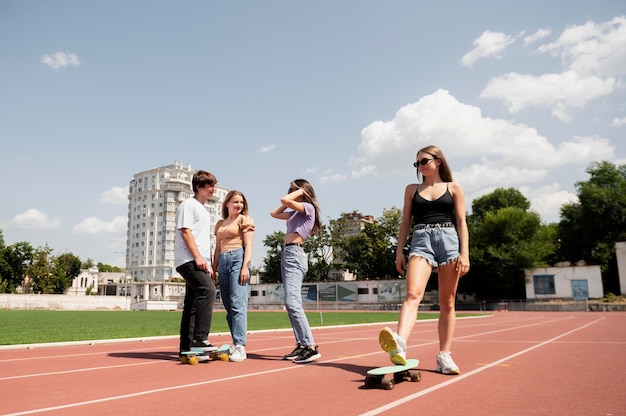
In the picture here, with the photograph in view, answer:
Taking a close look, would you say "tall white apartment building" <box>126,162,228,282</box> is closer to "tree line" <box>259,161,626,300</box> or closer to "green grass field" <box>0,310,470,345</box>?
"tree line" <box>259,161,626,300</box>

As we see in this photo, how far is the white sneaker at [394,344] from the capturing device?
13.1 ft

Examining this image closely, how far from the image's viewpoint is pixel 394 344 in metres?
3.99

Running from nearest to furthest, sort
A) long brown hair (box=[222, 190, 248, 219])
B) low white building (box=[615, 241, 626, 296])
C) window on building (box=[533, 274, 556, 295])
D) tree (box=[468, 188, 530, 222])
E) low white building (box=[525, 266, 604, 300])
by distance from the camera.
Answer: long brown hair (box=[222, 190, 248, 219]) < low white building (box=[525, 266, 604, 300]) < low white building (box=[615, 241, 626, 296]) < window on building (box=[533, 274, 556, 295]) < tree (box=[468, 188, 530, 222])

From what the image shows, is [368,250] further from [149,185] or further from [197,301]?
[149,185]

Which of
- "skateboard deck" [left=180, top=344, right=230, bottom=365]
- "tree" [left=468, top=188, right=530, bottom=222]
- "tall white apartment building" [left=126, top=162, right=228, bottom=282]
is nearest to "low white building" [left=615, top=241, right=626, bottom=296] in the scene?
"tree" [left=468, top=188, right=530, bottom=222]

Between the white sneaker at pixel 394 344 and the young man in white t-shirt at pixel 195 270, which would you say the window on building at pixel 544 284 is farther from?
the white sneaker at pixel 394 344

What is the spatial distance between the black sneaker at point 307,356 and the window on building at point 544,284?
165 ft

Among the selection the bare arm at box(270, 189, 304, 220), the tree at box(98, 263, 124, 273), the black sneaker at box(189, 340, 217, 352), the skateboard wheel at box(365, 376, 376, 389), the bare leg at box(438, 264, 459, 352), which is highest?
the tree at box(98, 263, 124, 273)

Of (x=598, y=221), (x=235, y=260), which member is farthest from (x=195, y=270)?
(x=598, y=221)

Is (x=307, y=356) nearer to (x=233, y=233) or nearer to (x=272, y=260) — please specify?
(x=233, y=233)

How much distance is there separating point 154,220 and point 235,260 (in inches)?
5208

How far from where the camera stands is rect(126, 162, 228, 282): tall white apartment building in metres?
129

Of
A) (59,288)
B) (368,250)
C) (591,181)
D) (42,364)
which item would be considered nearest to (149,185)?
(59,288)

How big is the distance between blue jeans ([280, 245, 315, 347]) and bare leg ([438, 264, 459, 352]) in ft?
5.50
